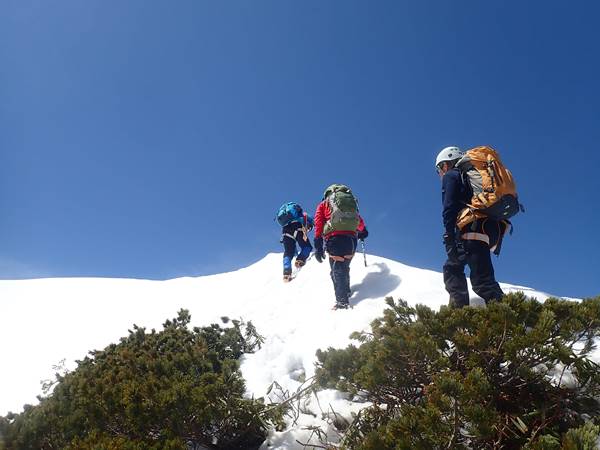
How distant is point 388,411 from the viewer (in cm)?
319

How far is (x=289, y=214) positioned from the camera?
11.5m

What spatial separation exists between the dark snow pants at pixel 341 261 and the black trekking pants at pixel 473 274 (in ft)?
8.03

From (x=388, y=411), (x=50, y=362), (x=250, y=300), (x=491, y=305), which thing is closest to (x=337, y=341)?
(x=388, y=411)

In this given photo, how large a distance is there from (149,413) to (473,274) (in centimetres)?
396

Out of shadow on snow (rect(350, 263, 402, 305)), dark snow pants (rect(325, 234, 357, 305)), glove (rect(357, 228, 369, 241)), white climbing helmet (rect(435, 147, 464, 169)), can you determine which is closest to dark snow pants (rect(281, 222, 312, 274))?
glove (rect(357, 228, 369, 241))

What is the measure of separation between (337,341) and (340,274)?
2.17 metres

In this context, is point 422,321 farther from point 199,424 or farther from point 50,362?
point 50,362

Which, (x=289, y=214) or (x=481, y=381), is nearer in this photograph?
(x=481, y=381)

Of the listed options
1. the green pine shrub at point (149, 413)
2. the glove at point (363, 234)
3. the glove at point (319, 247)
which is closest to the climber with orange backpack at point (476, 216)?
the green pine shrub at point (149, 413)

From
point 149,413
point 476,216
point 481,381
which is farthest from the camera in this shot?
point 476,216

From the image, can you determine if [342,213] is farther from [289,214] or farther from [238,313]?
[289,214]

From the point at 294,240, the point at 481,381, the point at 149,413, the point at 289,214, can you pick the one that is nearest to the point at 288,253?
the point at 294,240

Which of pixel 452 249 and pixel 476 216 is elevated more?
pixel 476 216

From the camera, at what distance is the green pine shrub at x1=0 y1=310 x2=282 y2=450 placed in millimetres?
3336
